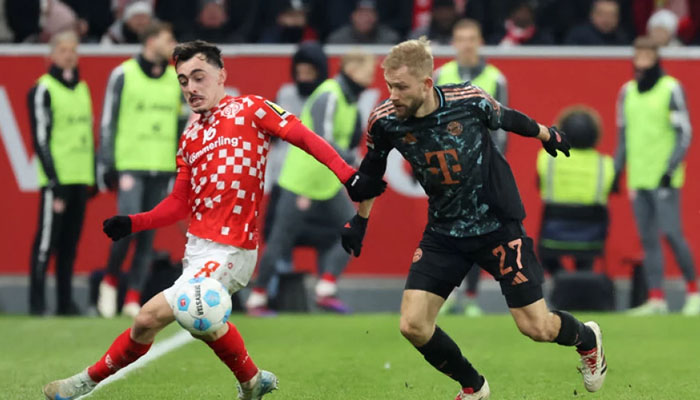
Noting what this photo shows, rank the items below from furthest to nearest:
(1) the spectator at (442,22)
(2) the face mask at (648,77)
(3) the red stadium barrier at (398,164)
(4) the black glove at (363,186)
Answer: (1) the spectator at (442,22) < (3) the red stadium barrier at (398,164) < (2) the face mask at (648,77) < (4) the black glove at (363,186)

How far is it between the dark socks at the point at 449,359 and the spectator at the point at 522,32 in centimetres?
805

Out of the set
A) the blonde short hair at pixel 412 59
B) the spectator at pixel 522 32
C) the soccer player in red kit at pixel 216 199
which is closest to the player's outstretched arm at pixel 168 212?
the soccer player in red kit at pixel 216 199

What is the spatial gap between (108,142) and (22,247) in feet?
7.04

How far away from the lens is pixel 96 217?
44.0 ft

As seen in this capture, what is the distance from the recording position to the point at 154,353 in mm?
8930

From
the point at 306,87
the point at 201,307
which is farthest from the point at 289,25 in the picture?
the point at 201,307

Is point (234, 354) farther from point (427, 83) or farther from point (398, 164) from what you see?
point (398, 164)

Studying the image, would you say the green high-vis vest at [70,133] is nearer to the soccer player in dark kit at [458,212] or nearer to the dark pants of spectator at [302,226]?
the dark pants of spectator at [302,226]

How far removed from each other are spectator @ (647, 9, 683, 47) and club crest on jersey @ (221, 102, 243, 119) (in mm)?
7832

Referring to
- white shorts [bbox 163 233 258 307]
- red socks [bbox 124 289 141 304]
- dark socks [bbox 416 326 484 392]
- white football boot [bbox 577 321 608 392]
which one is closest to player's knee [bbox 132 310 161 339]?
white shorts [bbox 163 233 258 307]

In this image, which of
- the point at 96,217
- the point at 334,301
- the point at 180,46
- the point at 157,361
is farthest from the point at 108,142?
the point at 180,46

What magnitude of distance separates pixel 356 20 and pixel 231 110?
25.8 feet

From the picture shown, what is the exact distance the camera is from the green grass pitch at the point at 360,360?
7164mm

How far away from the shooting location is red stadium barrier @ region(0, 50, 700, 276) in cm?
1332
